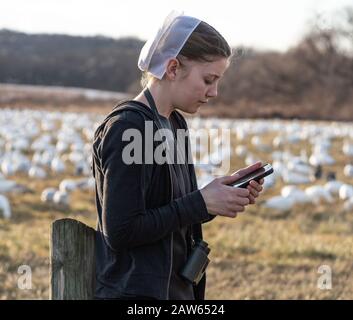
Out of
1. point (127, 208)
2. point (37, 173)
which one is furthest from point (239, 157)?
point (127, 208)

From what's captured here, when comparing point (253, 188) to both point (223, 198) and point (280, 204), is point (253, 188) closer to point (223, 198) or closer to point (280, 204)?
point (223, 198)

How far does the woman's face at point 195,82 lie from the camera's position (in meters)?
1.97

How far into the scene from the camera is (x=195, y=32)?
77.0 inches

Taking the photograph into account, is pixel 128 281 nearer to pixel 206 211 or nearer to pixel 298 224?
pixel 206 211

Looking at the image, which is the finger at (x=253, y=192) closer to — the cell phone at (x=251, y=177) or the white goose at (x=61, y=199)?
the cell phone at (x=251, y=177)

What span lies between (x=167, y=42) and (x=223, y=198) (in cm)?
46

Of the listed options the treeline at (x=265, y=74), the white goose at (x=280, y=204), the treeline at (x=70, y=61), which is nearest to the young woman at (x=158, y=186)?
the white goose at (x=280, y=204)

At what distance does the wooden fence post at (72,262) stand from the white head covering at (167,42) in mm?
494

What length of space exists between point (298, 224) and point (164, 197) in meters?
5.71

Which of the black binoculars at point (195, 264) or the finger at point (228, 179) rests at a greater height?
the finger at point (228, 179)

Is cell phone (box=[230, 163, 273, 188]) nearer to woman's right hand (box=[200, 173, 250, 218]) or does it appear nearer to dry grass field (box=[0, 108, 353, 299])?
woman's right hand (box=[200, 173, 250, 218])

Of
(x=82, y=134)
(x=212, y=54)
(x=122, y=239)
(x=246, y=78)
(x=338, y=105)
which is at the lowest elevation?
(x=122, y=239)

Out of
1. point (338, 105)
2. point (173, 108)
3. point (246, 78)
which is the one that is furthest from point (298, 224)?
point (246, 78)

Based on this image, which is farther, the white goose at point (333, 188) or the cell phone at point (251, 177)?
the white goose at point (333, 188)
